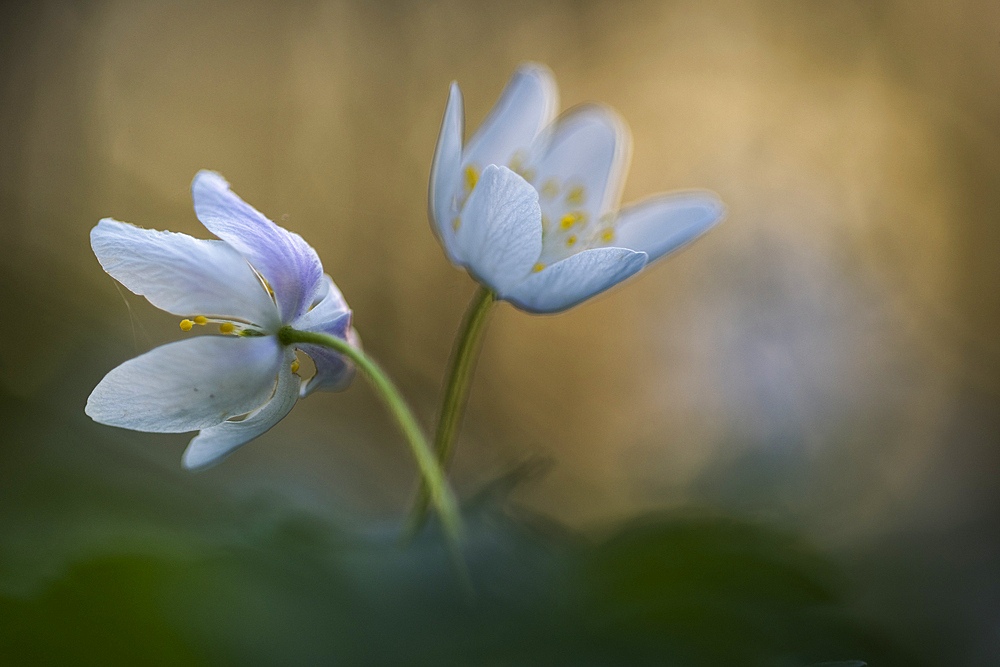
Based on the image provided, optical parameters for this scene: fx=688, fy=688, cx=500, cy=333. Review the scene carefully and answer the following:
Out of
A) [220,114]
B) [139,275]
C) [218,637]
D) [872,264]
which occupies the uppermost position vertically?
[220,114]

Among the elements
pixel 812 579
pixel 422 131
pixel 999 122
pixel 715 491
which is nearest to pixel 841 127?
pixel 999 122

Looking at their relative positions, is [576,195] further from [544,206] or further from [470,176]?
[470,176]

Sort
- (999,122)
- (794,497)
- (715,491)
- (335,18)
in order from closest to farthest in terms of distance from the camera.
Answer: (715,491) → (794,497) → (999,122) → (335,18)

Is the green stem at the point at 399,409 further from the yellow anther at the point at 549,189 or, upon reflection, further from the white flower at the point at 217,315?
the yellow anther at the point at 549,189

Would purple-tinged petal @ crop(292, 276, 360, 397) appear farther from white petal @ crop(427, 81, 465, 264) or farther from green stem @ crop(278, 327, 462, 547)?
white petal @ crop(427, 81, 465, 264)

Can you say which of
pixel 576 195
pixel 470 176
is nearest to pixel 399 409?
pixel 470 176

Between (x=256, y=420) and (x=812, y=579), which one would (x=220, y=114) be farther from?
(x=812, y=579)
